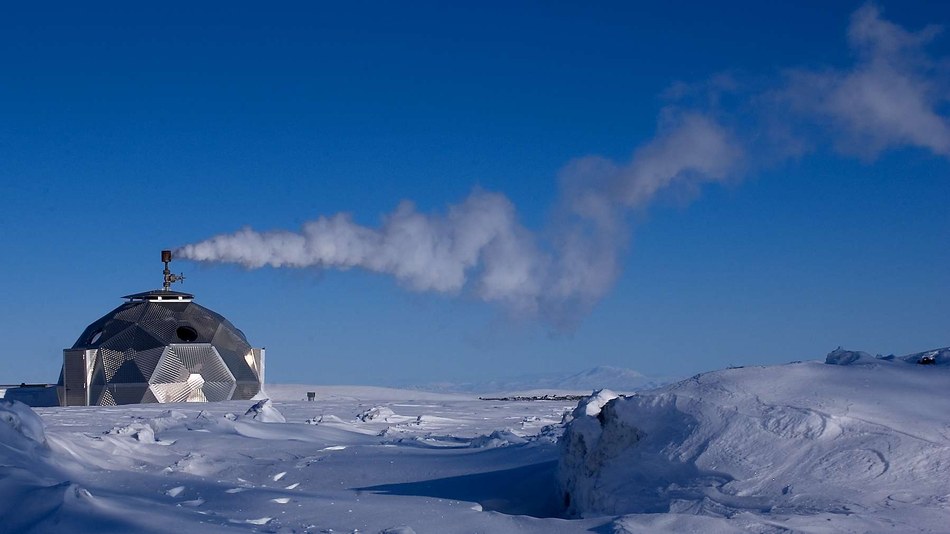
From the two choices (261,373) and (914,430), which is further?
(261,373)

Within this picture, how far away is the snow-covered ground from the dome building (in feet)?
43.3

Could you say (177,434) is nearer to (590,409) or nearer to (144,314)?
(590,409)

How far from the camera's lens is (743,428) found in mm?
6125

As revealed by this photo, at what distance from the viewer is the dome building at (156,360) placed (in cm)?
2189

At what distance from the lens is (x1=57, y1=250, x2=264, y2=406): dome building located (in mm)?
21891

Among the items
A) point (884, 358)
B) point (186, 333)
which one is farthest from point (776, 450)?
point (186, 333)

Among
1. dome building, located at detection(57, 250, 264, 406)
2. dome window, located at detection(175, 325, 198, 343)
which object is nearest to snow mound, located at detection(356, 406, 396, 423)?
dome building, located at detection(57, 250, 264, 406)

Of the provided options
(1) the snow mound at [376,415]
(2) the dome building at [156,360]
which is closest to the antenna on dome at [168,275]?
(2) the dome building at [156,360]

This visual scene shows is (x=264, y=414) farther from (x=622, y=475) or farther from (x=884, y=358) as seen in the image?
(x=884, y=358)

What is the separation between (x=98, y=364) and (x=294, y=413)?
7.77 meters

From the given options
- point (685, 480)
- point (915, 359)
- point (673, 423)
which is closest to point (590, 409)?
point (673, 423)

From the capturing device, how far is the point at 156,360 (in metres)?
22.0

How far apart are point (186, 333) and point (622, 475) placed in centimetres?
1792

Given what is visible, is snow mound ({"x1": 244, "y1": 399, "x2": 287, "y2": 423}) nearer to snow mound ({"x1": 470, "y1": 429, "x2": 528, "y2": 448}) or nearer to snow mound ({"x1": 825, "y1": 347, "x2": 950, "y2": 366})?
snow mound ({"x1": 470, "y1": 429, "x2": 528, "y2": 448})
